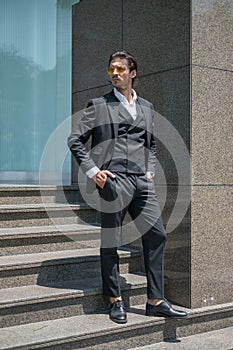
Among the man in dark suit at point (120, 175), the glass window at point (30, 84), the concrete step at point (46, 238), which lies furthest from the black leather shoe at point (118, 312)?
the glass window at point (30, 84)

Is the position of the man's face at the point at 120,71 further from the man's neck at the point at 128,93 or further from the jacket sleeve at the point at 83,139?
the jacket sleeve at the point at 83,139

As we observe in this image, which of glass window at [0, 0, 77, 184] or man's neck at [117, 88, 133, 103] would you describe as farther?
glass window at [0, 0, 77, 184]

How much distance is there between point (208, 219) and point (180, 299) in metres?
0.63

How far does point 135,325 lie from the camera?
11.5 feet

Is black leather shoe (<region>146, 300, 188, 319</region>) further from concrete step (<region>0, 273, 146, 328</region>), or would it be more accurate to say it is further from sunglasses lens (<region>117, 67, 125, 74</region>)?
sunglasses lens (<region>117, 67, 125, 74</region>)

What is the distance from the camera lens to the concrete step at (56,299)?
11.0 ft

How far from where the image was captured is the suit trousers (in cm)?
353

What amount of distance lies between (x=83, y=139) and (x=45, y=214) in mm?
1225

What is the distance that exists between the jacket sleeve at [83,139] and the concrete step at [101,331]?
3.22 feet

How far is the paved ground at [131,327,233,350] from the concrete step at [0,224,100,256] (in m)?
1.09

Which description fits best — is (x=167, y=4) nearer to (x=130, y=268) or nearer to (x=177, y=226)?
(x=177, y=226)

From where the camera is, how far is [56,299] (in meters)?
3.49

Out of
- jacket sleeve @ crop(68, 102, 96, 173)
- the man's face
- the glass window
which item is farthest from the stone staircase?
the glass window

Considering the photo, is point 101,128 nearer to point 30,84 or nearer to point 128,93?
point 128,93
